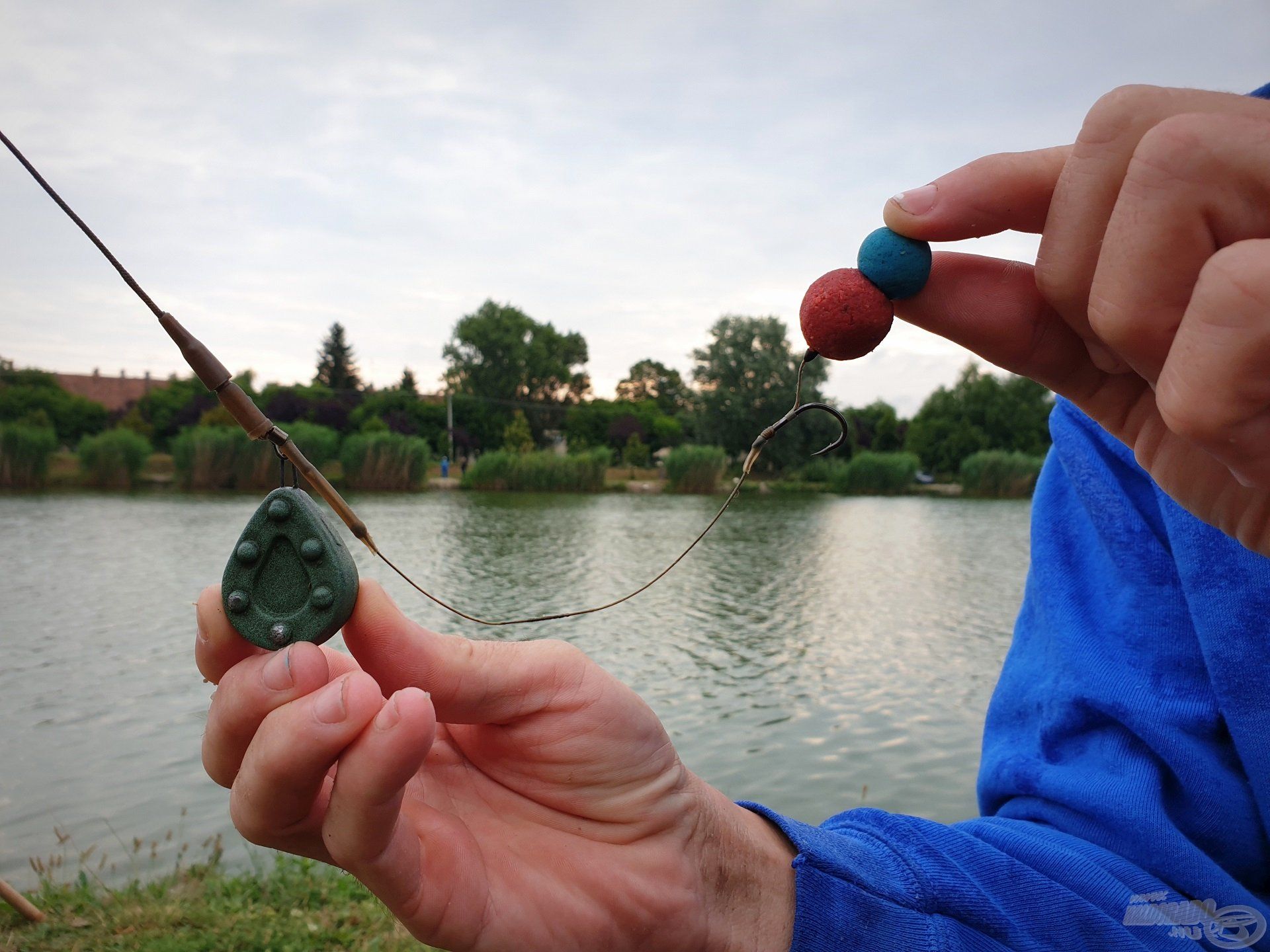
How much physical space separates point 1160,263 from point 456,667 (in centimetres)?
107

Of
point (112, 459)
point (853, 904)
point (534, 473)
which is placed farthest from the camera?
point (534, 473)

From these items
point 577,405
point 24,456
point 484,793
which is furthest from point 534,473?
point 577,405

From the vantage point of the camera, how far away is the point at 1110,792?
1779 mm

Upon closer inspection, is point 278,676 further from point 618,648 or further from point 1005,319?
point 618,648

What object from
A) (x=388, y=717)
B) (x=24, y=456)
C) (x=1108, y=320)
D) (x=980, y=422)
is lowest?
(x=24, y=456)

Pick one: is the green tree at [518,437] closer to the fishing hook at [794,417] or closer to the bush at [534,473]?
the bush at [534,473]

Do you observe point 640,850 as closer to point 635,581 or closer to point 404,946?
point 404,946

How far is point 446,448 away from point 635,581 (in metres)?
44.1

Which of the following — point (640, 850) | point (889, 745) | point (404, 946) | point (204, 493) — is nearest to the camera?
point (640, 850)

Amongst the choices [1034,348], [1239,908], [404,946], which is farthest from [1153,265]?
[404,946]

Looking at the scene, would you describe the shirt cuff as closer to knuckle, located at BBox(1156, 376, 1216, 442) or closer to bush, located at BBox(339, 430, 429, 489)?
knuckle, located at BBox(1156, 376, 1216, 442)

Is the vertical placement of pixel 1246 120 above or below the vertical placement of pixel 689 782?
above

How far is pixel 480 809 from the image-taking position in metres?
1.48

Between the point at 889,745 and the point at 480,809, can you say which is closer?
the point at 480,809
